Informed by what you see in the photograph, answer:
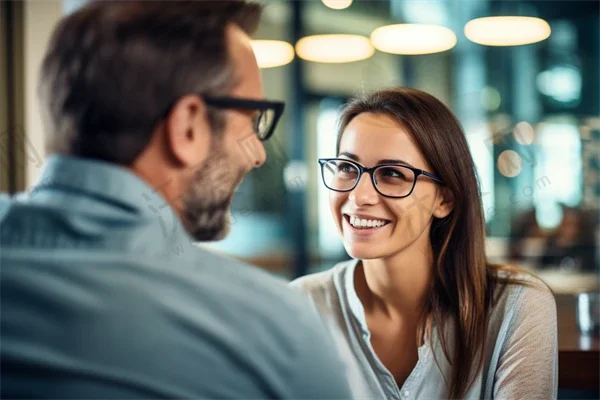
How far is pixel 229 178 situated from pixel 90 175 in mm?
189

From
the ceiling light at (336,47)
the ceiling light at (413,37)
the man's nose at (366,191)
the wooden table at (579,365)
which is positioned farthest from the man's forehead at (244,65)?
the ceiling light at (336,47)

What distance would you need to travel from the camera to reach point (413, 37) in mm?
4504

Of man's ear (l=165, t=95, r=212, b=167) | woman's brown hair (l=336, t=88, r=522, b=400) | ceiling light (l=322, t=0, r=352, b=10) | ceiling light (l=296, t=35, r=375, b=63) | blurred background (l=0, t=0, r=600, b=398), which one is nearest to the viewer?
man's ear (l=165, t=95, r=212, b=167)

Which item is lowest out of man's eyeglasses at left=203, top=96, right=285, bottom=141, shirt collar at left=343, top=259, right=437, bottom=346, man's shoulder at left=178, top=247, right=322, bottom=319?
shirt collar at left=343, top=259, right=437, bottom=346

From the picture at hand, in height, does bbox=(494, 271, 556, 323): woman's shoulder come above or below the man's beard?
below

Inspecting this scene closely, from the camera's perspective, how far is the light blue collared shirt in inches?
27.2

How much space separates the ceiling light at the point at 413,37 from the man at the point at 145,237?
3.51 meters

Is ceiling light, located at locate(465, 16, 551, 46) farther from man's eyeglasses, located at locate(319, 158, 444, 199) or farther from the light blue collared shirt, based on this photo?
the light blue collared shirt

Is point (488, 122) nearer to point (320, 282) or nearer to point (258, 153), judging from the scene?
point (320, 282)

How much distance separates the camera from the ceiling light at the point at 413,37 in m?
4.23

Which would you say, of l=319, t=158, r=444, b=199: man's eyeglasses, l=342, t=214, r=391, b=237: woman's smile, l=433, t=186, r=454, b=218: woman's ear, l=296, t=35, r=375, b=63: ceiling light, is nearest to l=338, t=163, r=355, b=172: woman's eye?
l=319, t=158, r=444, b=199: man's eyeglasses

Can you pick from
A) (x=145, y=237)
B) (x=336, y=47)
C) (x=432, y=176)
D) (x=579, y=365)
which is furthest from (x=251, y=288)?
(x=336, y=47)

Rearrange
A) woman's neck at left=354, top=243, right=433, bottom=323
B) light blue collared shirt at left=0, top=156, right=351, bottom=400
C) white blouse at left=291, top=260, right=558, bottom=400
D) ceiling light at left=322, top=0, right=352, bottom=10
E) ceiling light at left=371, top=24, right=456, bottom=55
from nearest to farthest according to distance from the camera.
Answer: light blue collared shirt at left=0, top=156, right=351, bottom=400 → white blouse at left=291, top=260, right=558, bottom=400 → woman's neck at left=354, top=243, right=433, bottom=323 → ceiling light at left=371, top=24, right=456, bottom=55 → ceiling light at left=322, top=0, right=352, bottom=10

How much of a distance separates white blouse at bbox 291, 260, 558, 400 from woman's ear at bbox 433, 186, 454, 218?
24cm
